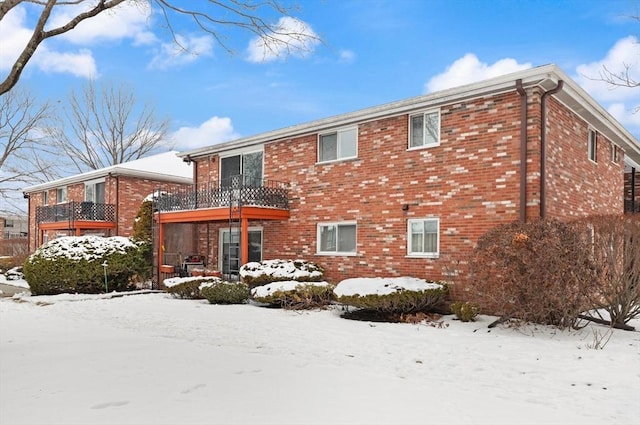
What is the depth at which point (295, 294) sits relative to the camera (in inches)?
459

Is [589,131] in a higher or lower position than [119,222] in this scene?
higher

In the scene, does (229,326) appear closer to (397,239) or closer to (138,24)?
(397,239)

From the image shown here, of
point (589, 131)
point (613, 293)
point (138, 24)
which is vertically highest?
point (138, 24)

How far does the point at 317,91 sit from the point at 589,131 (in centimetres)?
907

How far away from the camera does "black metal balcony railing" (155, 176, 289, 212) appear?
14258mm

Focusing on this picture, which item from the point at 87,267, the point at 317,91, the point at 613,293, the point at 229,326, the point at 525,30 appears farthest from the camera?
the point at 317,91

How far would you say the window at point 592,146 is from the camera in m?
12.9

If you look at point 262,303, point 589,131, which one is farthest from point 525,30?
point 262,303

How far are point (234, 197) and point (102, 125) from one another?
2915 centimetres

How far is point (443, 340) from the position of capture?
26.0ft

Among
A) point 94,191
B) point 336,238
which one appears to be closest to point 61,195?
point 94,191

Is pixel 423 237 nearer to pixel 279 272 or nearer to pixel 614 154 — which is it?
→ pixel 279 272

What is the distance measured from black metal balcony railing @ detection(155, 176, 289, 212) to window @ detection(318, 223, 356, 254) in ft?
5.44

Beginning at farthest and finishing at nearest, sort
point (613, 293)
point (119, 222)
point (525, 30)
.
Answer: point (119, 222), point (525, 30), point (613, 293)
